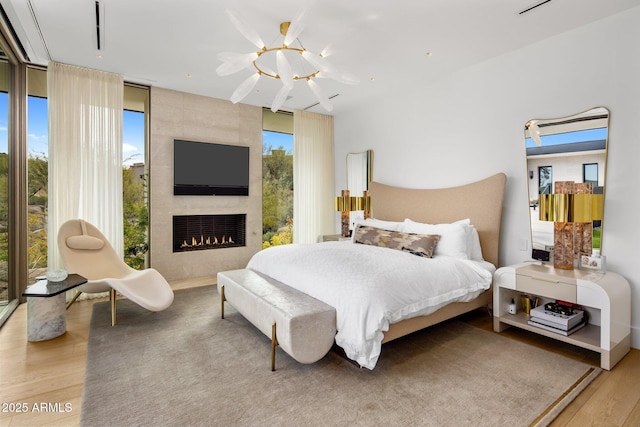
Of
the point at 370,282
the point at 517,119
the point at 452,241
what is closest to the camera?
the point at 370,282

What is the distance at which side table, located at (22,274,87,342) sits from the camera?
2.74 metres

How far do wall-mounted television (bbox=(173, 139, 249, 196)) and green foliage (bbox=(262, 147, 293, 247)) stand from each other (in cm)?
51

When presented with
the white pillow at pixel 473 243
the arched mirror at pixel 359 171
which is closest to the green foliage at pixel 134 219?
the arched mirror at pixel 359 171

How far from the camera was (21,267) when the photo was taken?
3.69m

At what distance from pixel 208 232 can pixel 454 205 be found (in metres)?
3.67

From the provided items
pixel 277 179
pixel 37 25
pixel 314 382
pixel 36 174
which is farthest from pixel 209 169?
pixel 314 382

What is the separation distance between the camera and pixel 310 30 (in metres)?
3.05

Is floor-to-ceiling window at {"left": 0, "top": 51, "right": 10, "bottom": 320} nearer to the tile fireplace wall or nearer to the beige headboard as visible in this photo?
the tile fireplace wall

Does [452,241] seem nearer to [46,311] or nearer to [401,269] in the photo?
[401,269]

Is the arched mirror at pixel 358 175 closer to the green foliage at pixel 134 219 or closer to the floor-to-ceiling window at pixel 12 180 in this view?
the green foliage at pixel 134 219

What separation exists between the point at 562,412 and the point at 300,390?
1527mm

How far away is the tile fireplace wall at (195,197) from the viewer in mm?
4691

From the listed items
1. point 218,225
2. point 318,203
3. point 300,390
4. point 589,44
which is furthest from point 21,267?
point 589,44

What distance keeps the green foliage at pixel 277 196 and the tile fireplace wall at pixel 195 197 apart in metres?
0.29
